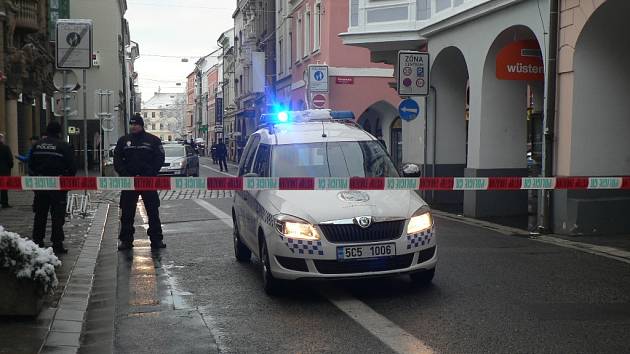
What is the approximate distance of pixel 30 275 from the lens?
5.99 meters

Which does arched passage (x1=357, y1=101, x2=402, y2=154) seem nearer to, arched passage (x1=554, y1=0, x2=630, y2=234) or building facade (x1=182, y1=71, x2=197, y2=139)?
arched passage (x1=554, y1=0, x2=630, y2=234)

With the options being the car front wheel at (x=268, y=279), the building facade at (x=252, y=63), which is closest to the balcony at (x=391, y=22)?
the car front wheel at (x=268, y=279)

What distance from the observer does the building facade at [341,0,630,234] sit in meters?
12.2

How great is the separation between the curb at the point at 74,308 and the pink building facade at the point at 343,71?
68.0 ft

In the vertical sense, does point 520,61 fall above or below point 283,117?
above

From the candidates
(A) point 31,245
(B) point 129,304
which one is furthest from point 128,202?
(A) point 31,245

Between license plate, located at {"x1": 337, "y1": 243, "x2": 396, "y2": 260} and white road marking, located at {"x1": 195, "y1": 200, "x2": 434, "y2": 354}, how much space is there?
0.50 m

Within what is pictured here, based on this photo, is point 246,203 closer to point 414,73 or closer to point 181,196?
point 414,73

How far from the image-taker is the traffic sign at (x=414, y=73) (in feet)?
55.1

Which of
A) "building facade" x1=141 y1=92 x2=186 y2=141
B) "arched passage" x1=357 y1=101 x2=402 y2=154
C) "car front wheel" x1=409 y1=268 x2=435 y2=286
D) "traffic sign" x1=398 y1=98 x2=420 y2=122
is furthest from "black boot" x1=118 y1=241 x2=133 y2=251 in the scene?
"building facade" x1=141 y1=92 x2=186 y2=141

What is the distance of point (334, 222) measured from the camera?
6.88 m

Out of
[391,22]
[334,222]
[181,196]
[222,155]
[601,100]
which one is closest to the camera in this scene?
[334,222]

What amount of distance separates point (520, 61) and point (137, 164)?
7.93 metres

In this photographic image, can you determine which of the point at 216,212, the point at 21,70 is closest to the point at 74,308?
the point at 216,212
